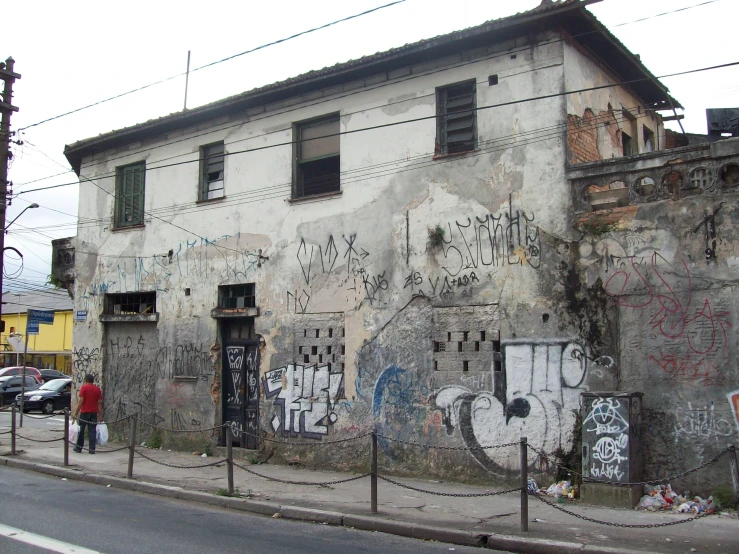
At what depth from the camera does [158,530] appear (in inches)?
317

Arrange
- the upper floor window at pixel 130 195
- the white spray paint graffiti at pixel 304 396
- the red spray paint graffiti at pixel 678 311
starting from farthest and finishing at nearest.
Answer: the upper floor window at pixel 130 195 → the white spray paint graffiti at pixel 304 396 → the red spray paint graffiti at pixel 678 311

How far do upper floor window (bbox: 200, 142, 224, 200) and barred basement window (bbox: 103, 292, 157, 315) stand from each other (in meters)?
2.64

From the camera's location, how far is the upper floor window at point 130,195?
16.4 meters

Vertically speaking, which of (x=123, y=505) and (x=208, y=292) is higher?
(x=208, y=292)

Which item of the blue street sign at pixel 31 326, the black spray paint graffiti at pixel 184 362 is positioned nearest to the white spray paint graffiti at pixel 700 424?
the black spray paint graffiti at pixel 184 362

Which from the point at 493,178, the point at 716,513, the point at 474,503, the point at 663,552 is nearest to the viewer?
the point at 663,552

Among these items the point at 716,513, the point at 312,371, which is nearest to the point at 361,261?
the point at 312,371

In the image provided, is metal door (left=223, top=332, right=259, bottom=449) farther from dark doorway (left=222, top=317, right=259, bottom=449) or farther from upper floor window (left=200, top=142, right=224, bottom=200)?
upper floor window (left=200, top=142, right=224, bottom=200)

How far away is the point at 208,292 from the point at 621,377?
8.41m

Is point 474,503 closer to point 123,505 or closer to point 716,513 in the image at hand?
point 716,513

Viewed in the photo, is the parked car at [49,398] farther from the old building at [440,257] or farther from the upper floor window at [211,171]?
the upper floor window at [211,171]

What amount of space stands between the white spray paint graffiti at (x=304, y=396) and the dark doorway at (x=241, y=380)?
589 mm

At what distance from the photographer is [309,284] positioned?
13.2 meters

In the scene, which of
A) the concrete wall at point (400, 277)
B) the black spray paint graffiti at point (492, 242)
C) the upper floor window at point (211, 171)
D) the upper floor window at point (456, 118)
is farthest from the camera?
the upper floor window at point (211, 171)
